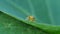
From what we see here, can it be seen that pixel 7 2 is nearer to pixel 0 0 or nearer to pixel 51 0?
pixel 0 0

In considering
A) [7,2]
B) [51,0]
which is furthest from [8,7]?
[51,0]

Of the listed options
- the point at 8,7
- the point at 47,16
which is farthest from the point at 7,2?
the point at 47,16

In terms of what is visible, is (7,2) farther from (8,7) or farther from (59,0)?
(59,0)

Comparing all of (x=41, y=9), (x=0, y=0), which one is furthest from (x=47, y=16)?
(x=0, y=0)

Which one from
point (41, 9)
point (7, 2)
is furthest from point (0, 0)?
point (41, 9)

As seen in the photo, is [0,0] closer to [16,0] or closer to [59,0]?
[16,0]
